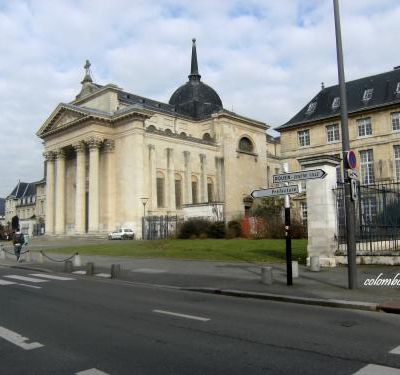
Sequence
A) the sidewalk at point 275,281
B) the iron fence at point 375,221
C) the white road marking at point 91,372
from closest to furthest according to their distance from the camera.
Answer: the white road marking at point 91,372 → the sidewalk at point 275,281 → the iron fence at point 375,221

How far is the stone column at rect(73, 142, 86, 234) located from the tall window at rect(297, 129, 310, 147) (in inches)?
1098

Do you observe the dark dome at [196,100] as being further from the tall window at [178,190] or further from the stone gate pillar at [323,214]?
the stone gate pillar at [323,214]

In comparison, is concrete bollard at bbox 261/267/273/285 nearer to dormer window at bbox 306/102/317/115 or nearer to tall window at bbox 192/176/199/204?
dormer window at bbox 306/102/317/115

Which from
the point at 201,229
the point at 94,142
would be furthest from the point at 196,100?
the point at 201,229

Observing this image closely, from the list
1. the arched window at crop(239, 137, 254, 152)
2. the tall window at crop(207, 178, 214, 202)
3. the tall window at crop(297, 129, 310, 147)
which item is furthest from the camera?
the arched window at crop(239, 137, 254, 152)

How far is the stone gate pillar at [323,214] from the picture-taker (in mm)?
16984

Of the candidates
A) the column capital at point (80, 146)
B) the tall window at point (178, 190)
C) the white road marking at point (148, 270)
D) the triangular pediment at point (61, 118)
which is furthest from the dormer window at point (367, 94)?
the white road marking at point (148, 270)

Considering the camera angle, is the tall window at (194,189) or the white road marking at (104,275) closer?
the white road marking at (104,275)

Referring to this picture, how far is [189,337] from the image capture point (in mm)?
7332

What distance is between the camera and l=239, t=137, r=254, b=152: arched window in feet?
253

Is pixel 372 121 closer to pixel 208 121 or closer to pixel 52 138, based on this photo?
pixel 208 121

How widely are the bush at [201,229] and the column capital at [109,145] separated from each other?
84.1 ft

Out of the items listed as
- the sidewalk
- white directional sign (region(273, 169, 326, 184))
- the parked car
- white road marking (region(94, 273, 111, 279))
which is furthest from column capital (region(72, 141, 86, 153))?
white directional sign (region(273, 169, 326, 184))

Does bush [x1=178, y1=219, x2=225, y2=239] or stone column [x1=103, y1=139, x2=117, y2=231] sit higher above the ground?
stone column [x1=103, y1=139, x2=117, y2=231]
